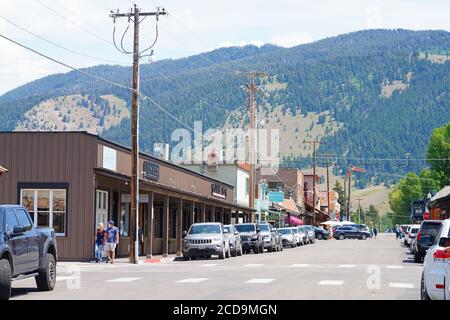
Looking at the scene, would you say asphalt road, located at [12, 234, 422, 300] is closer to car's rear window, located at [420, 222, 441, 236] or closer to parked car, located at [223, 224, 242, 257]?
car's rear window, located at [420, 222, 441, 236]

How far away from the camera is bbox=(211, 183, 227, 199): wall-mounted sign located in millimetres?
73000

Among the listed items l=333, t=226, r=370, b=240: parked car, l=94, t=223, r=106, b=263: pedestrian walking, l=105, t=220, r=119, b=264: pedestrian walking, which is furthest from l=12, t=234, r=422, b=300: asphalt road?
l=333, t=226, r=370, b=240: parked car

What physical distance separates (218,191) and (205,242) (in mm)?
31281

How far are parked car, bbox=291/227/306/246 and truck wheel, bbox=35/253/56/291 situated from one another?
54.3 meters

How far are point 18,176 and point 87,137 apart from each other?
3419mm

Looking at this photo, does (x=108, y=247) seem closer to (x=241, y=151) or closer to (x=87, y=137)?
(x=87, y=137)

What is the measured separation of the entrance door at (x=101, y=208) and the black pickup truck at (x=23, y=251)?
67.7ft

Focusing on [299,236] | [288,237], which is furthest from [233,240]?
[299,236]

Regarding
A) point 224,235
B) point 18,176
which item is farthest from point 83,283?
point 224,235

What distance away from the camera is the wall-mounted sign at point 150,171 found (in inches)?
1996

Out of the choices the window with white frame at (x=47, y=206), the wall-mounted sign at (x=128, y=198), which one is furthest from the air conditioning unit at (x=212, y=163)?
the window with white frame at (x=47, y=206)

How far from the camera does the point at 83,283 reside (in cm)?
2416
